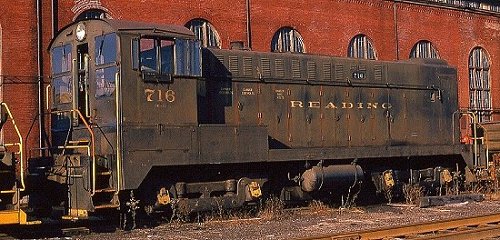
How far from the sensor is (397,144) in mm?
16406

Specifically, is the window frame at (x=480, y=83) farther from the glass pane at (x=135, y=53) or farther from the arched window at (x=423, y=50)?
the glass pane at (x=135, y=53)

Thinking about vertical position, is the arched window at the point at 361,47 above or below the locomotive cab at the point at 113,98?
above

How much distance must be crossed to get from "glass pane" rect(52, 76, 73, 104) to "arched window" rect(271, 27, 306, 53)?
1153cm

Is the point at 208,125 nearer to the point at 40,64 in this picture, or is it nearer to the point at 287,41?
the point at 40,64

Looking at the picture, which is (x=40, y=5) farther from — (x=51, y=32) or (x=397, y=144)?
(x=397, y=144)

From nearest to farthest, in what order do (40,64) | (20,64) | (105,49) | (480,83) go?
1. (105,49)
2. (20,64)
3. (40,64)
4. (480,83)

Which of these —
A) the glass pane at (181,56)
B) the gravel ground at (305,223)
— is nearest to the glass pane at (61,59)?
the glass pane at (181,56)

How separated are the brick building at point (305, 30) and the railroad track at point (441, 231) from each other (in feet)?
19.5

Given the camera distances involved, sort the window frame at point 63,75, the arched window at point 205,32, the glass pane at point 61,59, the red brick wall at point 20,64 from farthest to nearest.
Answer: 1. the arched window at point 205,32
2. the red brick wall at point 20,64
3. the glass pane at point 61,59
4. the window frame at point 63,75

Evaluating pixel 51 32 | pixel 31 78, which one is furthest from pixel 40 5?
pixel 31 78

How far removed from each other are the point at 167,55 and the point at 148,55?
1.12ft

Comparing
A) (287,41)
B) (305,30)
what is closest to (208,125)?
(287,41)

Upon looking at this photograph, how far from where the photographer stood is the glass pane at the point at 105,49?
38.8 feet

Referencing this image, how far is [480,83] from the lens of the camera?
102 feet
